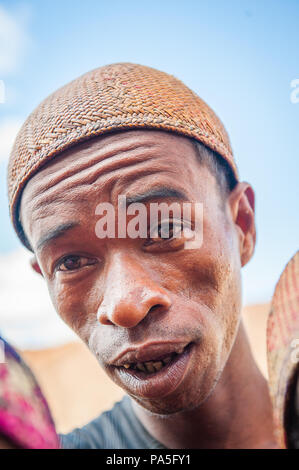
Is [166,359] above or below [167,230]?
below

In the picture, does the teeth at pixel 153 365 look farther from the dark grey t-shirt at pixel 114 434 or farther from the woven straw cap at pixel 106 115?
the woven straw cap at pixel 106 115

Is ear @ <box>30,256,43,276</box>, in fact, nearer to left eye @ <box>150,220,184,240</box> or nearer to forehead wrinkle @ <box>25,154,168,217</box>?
forehead wrinkle @ <box>25,154,168,217</box>

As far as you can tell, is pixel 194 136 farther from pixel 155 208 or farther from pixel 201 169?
pixel 155 208

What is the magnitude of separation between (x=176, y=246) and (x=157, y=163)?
0.83 feet

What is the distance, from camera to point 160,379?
1.21 m

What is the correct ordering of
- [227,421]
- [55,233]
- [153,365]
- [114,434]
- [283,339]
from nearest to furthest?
1. [283,339]
2. [153,365]
3. [55,233]
4. [227,421]
5. [114,434]

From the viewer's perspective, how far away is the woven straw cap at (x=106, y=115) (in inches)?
54.6

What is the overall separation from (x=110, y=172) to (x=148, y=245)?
0.24 meters

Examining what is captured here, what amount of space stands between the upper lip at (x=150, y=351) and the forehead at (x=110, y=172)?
0.41 meters

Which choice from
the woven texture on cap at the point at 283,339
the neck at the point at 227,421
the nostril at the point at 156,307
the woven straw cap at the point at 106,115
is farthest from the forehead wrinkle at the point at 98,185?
the neck at the point at 227,421

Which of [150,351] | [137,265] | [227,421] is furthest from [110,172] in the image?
[227,421]

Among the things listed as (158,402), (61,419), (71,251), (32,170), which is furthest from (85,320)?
(61,419)

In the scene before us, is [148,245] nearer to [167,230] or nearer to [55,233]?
[167,230]
